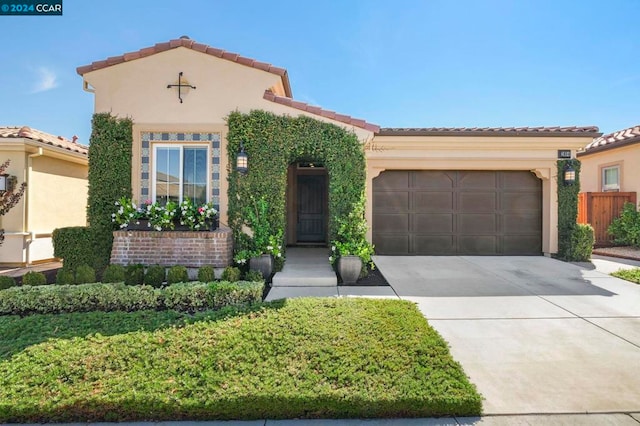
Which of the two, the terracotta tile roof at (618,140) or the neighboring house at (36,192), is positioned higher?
the terracotta tile roof at (618,140)

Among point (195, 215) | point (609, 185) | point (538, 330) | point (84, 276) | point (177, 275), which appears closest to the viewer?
point (538, 330)

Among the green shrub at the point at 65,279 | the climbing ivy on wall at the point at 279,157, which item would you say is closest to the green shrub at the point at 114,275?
the green shrub at the point at 65,279

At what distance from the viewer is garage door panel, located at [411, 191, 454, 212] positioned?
31.3 ft

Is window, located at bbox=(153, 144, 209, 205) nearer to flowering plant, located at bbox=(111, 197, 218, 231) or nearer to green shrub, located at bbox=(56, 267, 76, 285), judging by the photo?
flowering plant, located at bbox=(111, 197, 218, 231)

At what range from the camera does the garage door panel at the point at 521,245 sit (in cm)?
955

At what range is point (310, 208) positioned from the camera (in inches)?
447

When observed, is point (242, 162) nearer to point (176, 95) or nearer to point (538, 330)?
point (176, 95)

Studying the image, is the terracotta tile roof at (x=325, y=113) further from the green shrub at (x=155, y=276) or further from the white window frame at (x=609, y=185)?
the white window frame at (x=609, y=185)

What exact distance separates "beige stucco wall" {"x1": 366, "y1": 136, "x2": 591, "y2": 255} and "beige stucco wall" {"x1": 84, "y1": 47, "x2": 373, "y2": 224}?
2.17 m

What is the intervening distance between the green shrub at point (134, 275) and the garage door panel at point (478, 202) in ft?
27.9

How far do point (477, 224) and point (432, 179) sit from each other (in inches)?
75.4

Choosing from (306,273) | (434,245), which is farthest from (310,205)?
(306,273)

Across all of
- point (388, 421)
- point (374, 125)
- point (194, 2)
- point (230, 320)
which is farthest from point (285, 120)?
point (388, 421)

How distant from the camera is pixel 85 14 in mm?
6809
